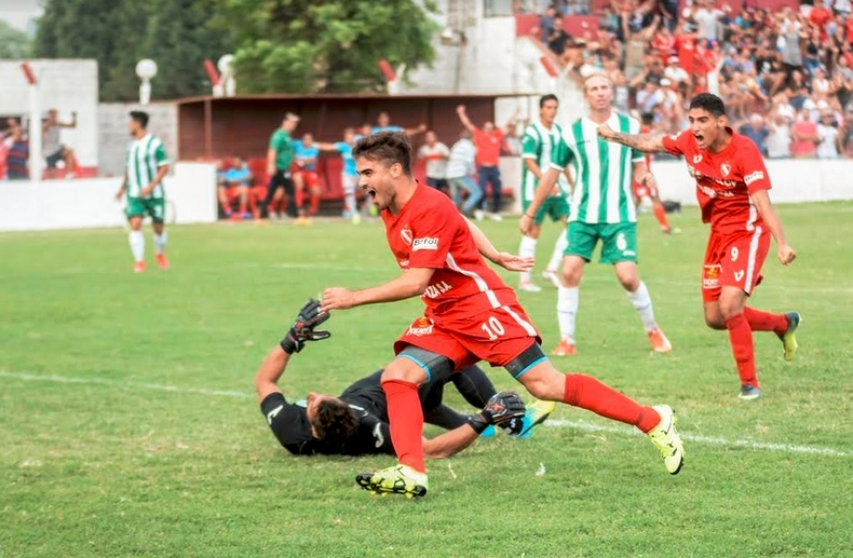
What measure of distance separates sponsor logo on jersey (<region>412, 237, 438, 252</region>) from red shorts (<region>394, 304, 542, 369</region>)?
410 mm

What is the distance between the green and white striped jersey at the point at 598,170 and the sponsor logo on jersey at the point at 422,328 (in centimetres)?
463

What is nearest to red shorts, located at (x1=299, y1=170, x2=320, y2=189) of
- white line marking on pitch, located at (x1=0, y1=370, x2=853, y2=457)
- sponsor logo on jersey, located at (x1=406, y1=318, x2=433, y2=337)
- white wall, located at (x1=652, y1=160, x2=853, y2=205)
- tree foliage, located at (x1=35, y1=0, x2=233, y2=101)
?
white wall, located at (x1=652, y1=160, x2=853, y2=205)

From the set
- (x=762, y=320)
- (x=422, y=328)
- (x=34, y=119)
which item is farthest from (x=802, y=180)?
(x=422, y=328)

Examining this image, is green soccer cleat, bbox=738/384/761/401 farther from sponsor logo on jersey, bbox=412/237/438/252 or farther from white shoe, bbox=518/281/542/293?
white shoe, bbox=518/281/542/293

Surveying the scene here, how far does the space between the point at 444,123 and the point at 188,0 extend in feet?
107

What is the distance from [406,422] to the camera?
7.03 metres

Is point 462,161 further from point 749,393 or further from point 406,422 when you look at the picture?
point 406,422

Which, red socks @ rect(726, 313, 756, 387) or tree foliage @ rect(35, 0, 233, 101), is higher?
tree foliage @ rect(35, 0, 233, 101)

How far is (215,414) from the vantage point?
32.1 ft

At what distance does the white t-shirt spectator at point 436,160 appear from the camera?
3400 centimetres

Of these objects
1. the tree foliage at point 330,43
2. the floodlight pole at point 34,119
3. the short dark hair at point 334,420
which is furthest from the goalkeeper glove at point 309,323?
the tree foliage at point 330,43

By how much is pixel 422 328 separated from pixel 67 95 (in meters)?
41.9

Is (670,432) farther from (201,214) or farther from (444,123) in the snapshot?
(444,123)

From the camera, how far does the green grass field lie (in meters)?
6.25
